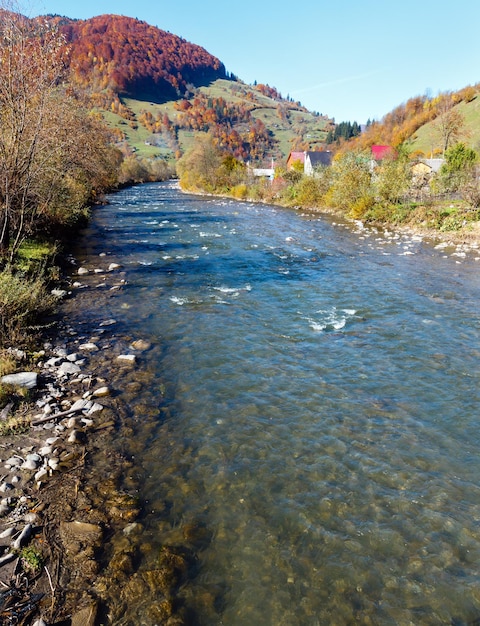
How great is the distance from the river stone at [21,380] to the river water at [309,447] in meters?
2.11

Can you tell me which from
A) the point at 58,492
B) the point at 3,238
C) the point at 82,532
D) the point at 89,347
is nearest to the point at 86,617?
the point at 82,532

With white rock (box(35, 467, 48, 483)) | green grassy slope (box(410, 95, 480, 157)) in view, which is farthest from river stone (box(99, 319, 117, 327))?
green grassy slope (box(410, 95, 480, 157))

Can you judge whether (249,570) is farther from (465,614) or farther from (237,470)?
(465,614)

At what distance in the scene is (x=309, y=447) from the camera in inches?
287

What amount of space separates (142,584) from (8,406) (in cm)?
477

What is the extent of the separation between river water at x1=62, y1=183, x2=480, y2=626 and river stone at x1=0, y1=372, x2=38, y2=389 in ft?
6.93

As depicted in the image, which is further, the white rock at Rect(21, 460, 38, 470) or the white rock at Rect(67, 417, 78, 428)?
the white rock at Rect(67, 417, 78, 428)

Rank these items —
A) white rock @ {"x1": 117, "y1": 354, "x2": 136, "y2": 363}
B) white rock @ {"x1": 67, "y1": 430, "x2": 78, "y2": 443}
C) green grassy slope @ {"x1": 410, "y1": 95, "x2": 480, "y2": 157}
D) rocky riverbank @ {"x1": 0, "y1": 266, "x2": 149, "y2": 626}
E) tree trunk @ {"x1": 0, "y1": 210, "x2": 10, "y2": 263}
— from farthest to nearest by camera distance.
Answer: green grassy slope @ {"x1": 410, "y1": 95, "x2": 480, "y2": 157}
tree trunk @ {"x1": 0, "y1": 210, "x2": 10, "y2": 263}
white rock @ {"x1": 117, "y1": 354, "x2": 136, "y2": 363}
white rock @ {"x1": 67, "y1": 430, "x2": 78, "y2": 443}
rocky riverbank @ {"x1": 0, "y1": 266, "x2": 149, "y2": 626}

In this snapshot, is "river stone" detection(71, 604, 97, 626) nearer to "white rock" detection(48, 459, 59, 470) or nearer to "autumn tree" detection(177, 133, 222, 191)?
"white rock" detection(48, 459, 59, 470)

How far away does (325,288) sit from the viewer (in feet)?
56.7

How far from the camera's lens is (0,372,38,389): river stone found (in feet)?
27.5

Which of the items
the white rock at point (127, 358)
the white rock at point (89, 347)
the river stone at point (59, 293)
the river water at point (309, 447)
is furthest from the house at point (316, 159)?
the white rock at point (127, 358)

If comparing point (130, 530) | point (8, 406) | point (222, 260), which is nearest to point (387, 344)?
point (130, 530)

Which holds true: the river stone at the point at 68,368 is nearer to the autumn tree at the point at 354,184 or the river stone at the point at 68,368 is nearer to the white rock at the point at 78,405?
the white rock at the point at 78,405
